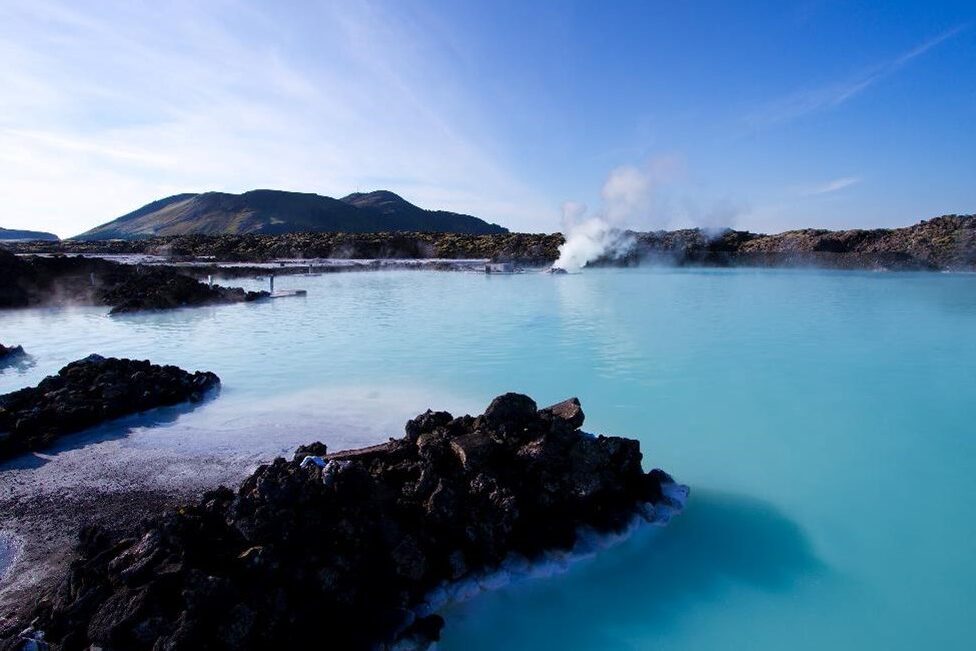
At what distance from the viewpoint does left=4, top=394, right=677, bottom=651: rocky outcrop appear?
2969 millimetres

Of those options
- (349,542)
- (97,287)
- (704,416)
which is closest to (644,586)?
(349,542)

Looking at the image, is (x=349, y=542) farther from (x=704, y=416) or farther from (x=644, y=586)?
(x=704, y=416)

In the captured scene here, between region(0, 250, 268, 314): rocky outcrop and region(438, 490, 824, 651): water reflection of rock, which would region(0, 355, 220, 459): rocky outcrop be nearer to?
region(438, 490, 824, 651): water reflection of rock

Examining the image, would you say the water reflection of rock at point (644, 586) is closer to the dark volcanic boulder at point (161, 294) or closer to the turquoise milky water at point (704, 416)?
→ the turquoise milky water at point (704, 416)

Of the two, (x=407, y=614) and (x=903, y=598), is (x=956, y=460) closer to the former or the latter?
(x=903, y=598)

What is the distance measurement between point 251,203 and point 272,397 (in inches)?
4420

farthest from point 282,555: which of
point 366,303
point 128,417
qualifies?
point 366,303

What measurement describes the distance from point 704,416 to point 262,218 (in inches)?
4178

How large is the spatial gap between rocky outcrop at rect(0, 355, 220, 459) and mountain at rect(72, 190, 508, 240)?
91.6 m

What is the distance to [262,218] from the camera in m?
102

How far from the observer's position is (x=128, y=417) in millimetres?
7180

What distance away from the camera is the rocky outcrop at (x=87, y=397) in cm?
619

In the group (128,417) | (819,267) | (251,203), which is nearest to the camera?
(128,417)

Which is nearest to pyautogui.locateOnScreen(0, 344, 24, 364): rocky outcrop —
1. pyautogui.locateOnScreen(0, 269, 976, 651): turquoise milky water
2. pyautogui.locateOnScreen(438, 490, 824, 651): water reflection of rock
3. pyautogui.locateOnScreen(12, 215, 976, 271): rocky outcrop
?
pyautogui.locateOnScreen(0, 269, 976, 651): turquoise milky water
